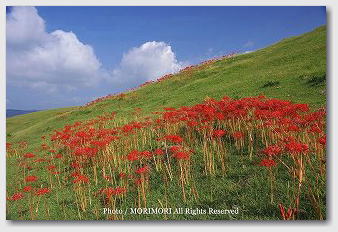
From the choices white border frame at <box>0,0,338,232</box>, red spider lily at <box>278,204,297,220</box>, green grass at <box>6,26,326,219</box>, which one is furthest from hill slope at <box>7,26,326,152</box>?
red spider lily at <box>278,204,297,220</box>

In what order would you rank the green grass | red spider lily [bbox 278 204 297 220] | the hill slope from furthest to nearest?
the hill slope → the green grass → red spider lily [bbox 278 204 297 220]

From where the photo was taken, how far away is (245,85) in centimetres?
1812

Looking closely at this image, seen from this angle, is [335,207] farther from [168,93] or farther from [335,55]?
[168,93]

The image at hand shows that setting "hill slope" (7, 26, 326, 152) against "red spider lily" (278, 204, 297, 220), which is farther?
"hill slope" (7, 26, 326, 152)

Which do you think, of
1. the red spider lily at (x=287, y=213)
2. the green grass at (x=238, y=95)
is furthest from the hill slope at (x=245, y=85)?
the red spider lily at (x=287, y=213)

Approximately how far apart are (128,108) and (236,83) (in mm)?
6682

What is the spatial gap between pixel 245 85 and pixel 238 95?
1.86 m

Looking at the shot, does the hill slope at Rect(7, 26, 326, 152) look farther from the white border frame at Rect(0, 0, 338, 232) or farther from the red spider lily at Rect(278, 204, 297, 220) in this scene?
the red spider lily at Rect(278, 204, 297, 220)

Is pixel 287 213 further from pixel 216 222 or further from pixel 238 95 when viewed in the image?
pixel 238 95

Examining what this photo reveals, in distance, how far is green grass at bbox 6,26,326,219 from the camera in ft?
23.2

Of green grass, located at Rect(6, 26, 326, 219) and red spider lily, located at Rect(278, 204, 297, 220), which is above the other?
green grass, located at Rect(6, 26, 326, 219)

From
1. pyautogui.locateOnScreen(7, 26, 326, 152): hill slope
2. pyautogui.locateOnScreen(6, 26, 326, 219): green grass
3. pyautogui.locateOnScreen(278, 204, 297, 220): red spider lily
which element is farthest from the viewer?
pyautogui.locateOnScreen(7, 26, 326, 152): hill slope

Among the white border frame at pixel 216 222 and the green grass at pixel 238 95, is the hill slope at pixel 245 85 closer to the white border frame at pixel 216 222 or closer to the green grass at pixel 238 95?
the green grass at pixel 238 95

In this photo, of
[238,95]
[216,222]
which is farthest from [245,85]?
[216,222]
